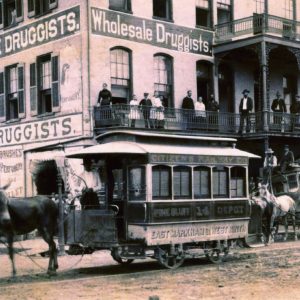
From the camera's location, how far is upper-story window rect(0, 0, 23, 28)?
27.5 m

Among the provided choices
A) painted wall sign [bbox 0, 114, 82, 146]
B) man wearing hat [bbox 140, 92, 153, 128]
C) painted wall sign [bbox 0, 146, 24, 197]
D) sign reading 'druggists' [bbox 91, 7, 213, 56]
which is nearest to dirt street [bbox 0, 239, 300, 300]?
painted wall sign [bbox 0, 114, 82, 146]

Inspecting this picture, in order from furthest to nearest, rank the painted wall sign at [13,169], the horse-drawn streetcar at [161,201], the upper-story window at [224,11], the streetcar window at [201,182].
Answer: the upper-story window at [224,11]
the painted wall sign at [13,169]
the streetcar window at [201,182]
the horse-drawn streetcar at [161,201]

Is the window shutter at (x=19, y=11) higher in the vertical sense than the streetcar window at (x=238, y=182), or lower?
higher

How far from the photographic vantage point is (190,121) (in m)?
26.4

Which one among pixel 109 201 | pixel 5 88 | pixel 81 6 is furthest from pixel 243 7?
pixel 109 201

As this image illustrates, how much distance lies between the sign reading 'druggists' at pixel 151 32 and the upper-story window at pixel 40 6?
217cm

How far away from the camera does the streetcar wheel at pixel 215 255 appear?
15733mm

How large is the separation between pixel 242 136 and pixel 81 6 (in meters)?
8.13

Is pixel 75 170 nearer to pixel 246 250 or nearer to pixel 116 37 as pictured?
pixel 116 37

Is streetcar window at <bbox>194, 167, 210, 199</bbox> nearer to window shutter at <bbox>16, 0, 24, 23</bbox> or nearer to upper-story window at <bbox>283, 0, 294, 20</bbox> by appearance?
window shutter at <bbox>16, 0, 24, 23</bbox>

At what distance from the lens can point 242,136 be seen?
27062 mm

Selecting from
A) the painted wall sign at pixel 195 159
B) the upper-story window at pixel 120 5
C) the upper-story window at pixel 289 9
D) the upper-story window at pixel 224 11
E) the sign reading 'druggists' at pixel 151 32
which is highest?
the upper-story window at pixel 289 9

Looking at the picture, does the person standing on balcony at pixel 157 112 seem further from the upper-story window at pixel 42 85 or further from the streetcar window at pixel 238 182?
the streetcar window at pixel 238 182

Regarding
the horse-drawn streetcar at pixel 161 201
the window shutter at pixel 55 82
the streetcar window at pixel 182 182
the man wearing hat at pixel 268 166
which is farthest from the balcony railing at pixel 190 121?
the streetcar window at pixel 182 182
